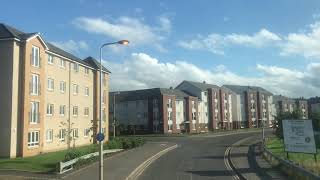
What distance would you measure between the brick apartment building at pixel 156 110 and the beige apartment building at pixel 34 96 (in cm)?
3773

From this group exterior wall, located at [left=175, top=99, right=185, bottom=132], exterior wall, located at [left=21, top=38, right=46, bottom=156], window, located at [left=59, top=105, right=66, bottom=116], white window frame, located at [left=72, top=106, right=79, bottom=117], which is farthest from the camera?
exterior wall, located at [left=175, top=99, right=185, bottom=132]

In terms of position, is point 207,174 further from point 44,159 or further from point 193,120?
point 193,120

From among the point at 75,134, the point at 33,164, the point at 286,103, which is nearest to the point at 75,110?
the point at 75,134

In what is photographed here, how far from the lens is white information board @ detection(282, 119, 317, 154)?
2956 centimetres

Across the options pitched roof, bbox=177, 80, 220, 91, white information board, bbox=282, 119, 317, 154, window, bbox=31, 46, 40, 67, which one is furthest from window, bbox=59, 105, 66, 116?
pitched roof, bbox=177, 80, 220, 91

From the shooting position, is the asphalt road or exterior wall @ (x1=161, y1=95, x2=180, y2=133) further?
exterior wall @ (x1=161, y1=95, x2=180, y2=133)

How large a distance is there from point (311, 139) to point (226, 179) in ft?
22.2

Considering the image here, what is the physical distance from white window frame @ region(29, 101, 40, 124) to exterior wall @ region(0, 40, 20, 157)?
198 centimetres

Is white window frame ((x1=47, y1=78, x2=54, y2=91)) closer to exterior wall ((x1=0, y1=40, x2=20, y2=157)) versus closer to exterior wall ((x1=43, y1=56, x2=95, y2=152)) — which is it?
exterior wall ((x1=43, y1=56, x2=95, y2=152))

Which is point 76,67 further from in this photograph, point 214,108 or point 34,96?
point 214,108

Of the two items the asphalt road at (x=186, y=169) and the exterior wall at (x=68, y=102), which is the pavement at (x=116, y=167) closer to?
the asphalt road at (x=186, y=169)

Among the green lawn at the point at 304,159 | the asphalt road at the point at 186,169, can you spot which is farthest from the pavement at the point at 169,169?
the green lawn at the point at 304,159

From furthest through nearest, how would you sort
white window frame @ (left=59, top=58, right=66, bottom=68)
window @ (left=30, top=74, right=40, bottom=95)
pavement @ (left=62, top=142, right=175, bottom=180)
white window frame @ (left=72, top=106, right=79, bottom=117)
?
white window frame @ (left=72, top=106, right=79, bottom=117) → white window frame @ (left=59, top=58, right=66, bottom=68) → window @ (left=30, top=74, right=40, bottom=95) → pavement @ (left=62, top=142, right=175, bottom=180)

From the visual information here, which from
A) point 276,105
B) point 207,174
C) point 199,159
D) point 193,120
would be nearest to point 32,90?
point 199,159
